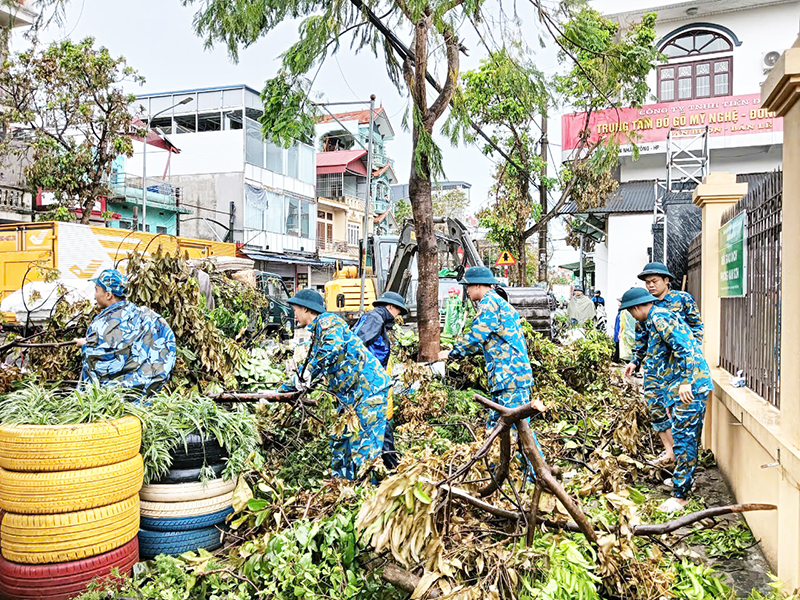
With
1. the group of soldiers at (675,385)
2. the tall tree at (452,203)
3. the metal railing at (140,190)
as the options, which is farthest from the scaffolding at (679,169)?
the tall tree at (452,203)

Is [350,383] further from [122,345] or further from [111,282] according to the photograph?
[111,282]

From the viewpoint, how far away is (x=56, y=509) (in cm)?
361

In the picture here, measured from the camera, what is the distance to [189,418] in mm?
4453

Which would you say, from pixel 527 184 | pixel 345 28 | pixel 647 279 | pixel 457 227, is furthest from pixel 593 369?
pixel 527 184

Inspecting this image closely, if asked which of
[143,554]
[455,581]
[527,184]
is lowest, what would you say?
[143,554]

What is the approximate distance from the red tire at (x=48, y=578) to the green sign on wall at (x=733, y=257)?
5.06 meters

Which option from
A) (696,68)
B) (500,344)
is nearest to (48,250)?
(500,344)

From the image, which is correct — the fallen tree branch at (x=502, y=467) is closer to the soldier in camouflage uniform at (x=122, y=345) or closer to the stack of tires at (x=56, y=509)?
the stack of tires at (x=56, y=509)

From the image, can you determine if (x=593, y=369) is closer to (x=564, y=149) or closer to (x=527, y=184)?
(x=527, y=184)

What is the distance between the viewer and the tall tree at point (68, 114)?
16594mm

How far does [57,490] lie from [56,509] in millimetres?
105

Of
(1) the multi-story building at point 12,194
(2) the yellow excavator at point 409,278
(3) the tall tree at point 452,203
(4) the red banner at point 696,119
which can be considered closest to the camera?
(2) the yellow excavator at point 409,278

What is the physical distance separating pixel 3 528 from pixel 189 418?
122cm

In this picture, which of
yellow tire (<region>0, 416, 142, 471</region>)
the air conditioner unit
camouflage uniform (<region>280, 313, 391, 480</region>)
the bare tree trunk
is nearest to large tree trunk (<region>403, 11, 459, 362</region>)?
camouflage uniform (<region>280, 313, 391, 480</region>)
